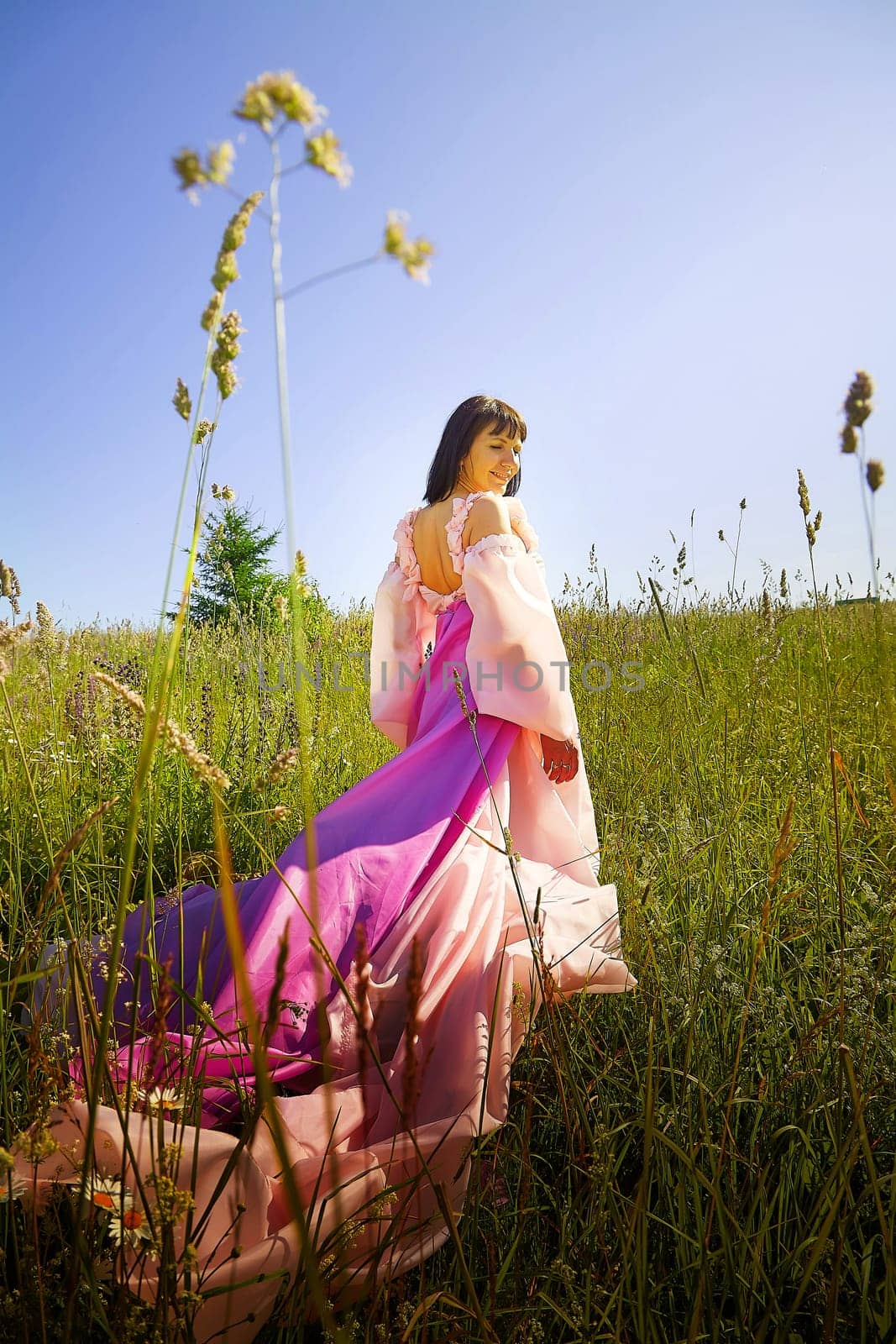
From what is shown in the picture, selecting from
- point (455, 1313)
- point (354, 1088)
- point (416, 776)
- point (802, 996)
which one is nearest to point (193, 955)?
point (354, 1088)

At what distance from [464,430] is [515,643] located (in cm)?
110

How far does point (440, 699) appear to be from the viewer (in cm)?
294

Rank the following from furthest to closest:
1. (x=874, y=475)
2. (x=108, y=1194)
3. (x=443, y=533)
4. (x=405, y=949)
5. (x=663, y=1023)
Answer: (x=443, y=533) → (x=405, y=949) → (x=663, y=1023) → (x=874, y=475) → (x=108, y=1194)

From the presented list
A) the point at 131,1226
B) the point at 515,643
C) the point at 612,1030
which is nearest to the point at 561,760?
the point at 515,643

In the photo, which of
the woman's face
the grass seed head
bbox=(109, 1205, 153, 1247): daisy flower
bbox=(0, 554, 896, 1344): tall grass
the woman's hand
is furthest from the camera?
the woman's face

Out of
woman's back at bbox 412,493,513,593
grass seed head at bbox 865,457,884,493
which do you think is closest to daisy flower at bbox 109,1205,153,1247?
grass seed head at bbox 865,457,884,493

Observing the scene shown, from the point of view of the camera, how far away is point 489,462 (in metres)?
3.30

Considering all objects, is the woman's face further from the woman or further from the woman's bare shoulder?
the woman's bare shoulder

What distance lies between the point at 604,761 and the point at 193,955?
1.99 m

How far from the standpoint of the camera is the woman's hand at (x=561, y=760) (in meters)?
2.77

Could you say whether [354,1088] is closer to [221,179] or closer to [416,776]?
[416,776]

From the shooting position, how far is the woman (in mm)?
1030

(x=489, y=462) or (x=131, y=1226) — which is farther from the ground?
(x=489, y=462)

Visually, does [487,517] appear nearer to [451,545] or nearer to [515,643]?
[451,545]
